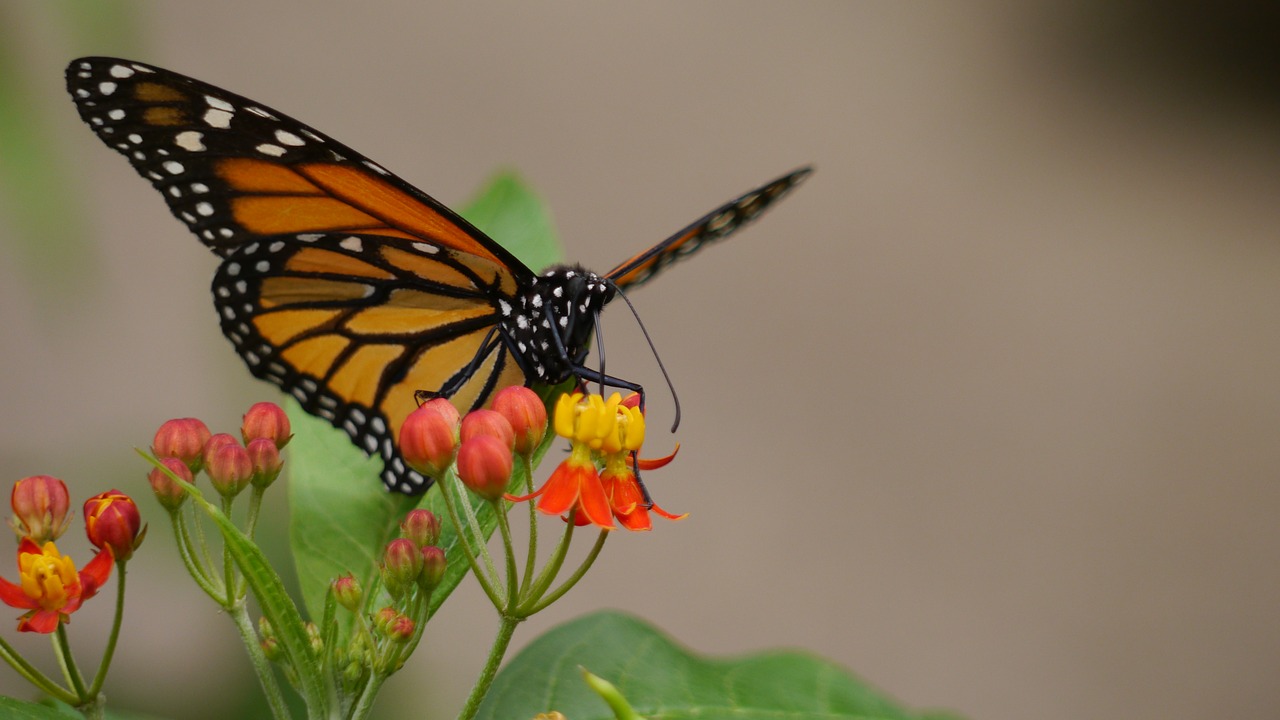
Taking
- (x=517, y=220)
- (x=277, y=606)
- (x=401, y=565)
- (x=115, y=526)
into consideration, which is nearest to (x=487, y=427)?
(x=401, y=565)

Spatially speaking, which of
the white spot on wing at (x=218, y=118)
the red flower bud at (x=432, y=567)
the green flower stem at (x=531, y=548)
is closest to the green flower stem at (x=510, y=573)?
the green flower stem at (x=531, y=548)

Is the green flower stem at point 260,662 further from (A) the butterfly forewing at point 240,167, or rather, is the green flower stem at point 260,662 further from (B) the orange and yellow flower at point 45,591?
(A) the butterfly forewing at point 240,167

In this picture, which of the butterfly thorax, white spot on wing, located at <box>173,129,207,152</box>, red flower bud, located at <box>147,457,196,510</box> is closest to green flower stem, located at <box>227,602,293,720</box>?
red flower bud, located at <box>147,457,196,510</box>

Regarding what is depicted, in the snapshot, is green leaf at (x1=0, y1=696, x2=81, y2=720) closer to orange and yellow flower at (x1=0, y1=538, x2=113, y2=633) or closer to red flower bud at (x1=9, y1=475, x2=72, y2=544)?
orange and yellow flower at (x1=0, y1=538, x2=113, y2=633)


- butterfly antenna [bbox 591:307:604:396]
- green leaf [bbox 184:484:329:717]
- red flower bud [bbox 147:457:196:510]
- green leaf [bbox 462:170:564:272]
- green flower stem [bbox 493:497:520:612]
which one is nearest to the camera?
green leaf [bbox 184:484:329:717]

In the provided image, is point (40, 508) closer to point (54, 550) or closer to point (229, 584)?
point (54, 550)
